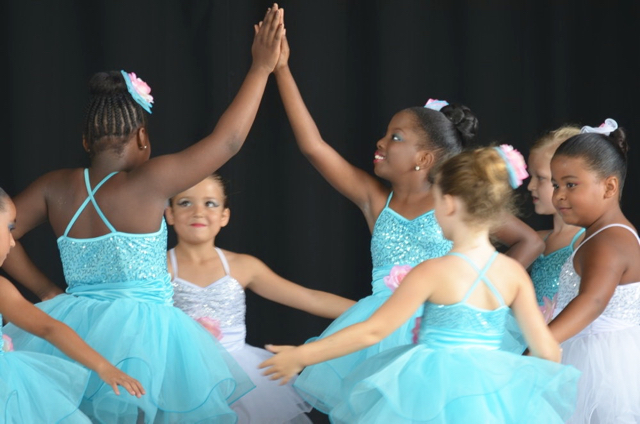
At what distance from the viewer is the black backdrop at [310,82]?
14.3 ft

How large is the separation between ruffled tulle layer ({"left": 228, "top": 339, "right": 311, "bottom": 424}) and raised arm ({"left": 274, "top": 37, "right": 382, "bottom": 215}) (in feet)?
2.13

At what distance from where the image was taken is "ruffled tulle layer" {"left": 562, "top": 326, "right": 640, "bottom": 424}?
297cm

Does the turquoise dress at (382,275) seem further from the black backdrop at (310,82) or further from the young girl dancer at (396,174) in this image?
the black backdrop at (310,82)

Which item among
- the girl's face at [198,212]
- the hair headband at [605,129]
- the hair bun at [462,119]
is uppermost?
the hair bun at [462,119]

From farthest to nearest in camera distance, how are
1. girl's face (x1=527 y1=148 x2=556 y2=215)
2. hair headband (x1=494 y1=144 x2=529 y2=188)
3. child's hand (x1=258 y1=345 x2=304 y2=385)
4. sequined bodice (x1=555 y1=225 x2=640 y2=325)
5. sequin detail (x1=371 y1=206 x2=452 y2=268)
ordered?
girl's face (x1=527 y1=148 x2=556 y2=215) < sequin detail (x1=371 y1=206 x2=452 y2=268) < sequined bodice (x1=555 y1=225 x2=640 y2=325) < hair headband (x1=494 y1=144 x2=529 y2=188) < child's hand (x1=258 y1=345 x2=304 y2=385)

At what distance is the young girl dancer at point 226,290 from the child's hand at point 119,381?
793mm

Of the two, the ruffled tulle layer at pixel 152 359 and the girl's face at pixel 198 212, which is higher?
the girl's face at pixel 198 212

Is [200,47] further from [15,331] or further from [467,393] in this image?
[467,393]

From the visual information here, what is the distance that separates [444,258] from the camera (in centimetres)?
250

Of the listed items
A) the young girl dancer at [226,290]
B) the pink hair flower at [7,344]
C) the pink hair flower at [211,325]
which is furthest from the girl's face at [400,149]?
the pink hair flower at [7,344]

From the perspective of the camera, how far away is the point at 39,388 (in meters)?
2.51

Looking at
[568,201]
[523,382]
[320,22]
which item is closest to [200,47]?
[320,22]

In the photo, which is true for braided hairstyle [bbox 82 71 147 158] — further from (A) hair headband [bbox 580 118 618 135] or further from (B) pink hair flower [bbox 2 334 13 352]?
(A) hair headband [bbox 580 118 618 135]

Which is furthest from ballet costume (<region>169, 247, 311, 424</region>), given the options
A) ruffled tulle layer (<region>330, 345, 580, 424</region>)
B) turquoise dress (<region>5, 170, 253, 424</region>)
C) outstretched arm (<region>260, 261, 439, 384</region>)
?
outstretched arm (<region>260, 261, 439, 384</region>)
